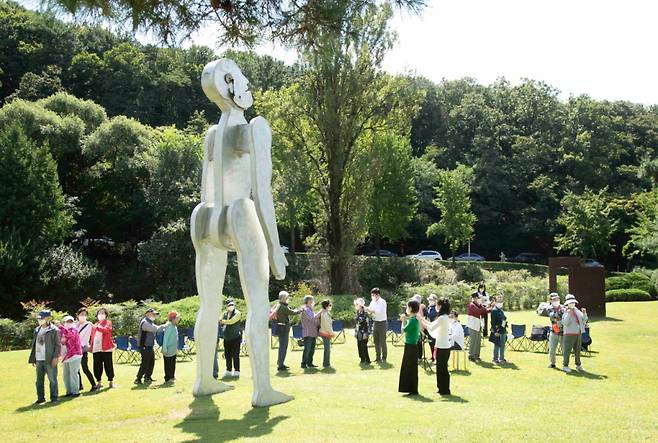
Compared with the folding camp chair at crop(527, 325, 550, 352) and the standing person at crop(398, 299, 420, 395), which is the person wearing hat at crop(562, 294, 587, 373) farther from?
the standing person at crop(398, 299, 420, 395)

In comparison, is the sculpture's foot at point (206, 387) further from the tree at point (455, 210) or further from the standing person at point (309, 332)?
the tree at point (455, 210)

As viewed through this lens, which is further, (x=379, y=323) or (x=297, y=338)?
(x=297, y=338)

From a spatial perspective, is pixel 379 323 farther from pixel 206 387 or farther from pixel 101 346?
pixel 101 346

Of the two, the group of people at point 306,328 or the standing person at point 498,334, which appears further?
the standing person at point 498,334

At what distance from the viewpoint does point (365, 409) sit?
10.4 m

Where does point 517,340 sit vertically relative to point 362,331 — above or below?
below

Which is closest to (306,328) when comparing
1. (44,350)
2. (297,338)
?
(297,338)

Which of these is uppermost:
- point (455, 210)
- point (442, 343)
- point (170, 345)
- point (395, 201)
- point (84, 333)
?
point (395, 201)

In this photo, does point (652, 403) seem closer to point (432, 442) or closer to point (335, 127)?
point (432, 442)

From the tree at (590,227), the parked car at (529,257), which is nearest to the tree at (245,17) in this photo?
the tree at (590,227)

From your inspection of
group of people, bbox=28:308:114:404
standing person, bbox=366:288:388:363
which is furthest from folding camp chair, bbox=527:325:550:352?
group of people, bbox=28:308:114:404

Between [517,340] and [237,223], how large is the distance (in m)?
11.2

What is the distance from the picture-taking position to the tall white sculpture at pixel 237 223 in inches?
424

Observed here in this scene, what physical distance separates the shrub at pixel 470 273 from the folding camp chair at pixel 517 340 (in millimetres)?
20349
